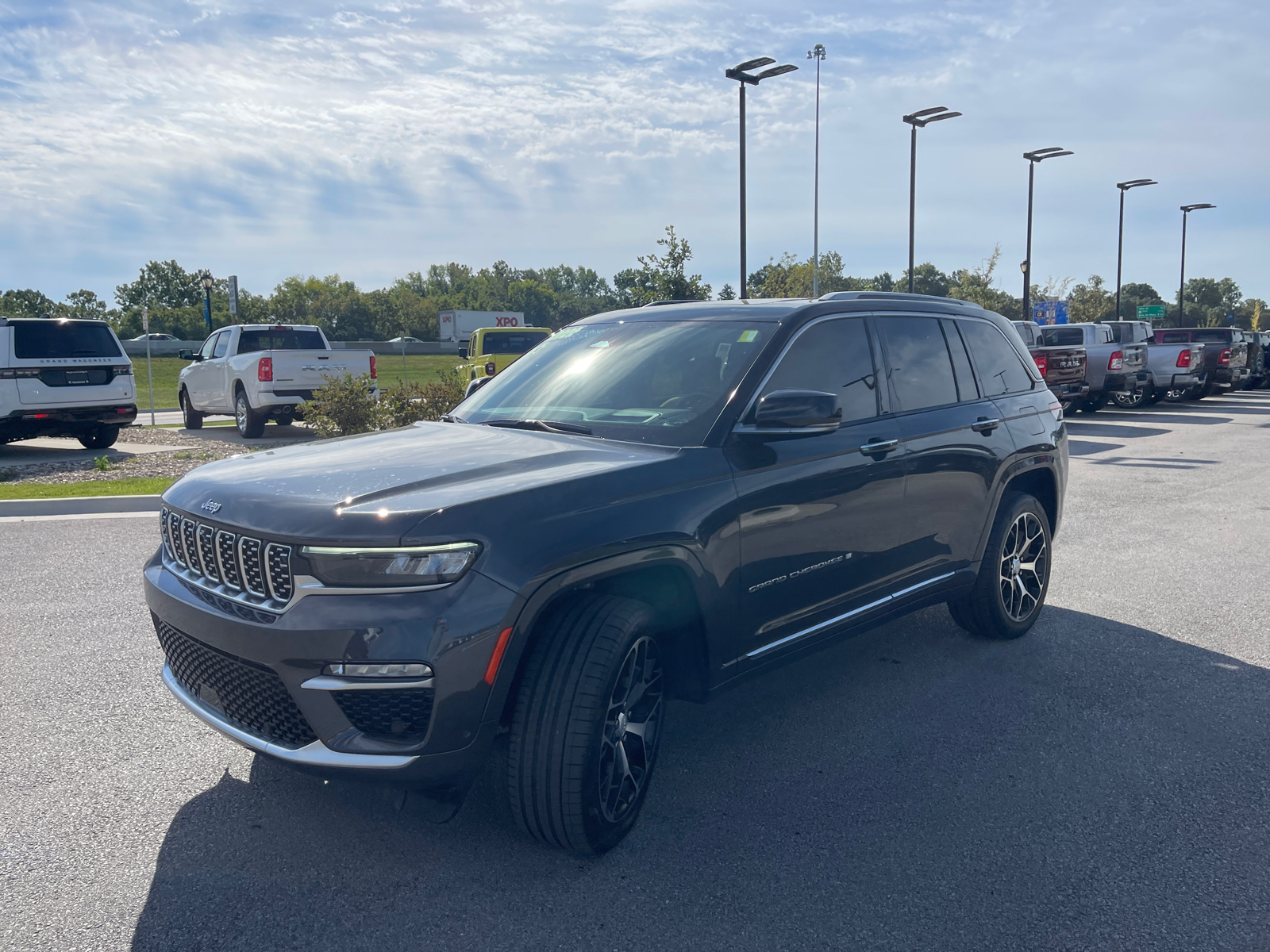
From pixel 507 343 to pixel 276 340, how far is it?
16.6ft

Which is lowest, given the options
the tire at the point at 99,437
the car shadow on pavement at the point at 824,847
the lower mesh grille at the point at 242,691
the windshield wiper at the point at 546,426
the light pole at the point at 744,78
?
the car shadow on pavement at the point at 824,847

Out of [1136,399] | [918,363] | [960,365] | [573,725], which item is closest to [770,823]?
[573,725]

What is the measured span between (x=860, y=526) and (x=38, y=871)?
10.4 feet

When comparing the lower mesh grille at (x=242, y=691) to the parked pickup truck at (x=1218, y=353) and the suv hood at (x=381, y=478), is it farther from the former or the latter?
the parked pickup truck at (x=1218, y=353)

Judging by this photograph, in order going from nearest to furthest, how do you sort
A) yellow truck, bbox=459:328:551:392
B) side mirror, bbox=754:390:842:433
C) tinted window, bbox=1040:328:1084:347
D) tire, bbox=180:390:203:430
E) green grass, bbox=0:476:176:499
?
side mirror, bbox=754:390:842:433 < green grass, bbox=0:476:176:499 < tire, bbox=180:390:203:430 < yellow truck, bbox=459:328:551:392 < tinted window, bbox=1040:328:1084:347

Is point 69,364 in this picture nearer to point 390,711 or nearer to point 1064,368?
point 390,711

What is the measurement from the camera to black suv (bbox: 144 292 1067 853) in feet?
9.01

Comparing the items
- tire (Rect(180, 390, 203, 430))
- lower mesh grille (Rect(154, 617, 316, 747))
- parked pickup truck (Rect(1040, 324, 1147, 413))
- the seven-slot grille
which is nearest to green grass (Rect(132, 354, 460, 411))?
tire (Rect(180, 390, 203, 430))

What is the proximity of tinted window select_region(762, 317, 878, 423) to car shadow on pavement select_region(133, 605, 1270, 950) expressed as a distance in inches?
54.9

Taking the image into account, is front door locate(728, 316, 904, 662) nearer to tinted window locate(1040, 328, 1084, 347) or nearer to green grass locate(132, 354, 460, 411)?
green grass locate(132, 354, 460, 411)

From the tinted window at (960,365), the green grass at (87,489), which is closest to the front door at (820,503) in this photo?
the tinted window at (960,365)

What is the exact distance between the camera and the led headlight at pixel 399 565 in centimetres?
272

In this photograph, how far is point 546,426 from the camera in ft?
13.1

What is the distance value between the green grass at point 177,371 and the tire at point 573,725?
24.2 meters
